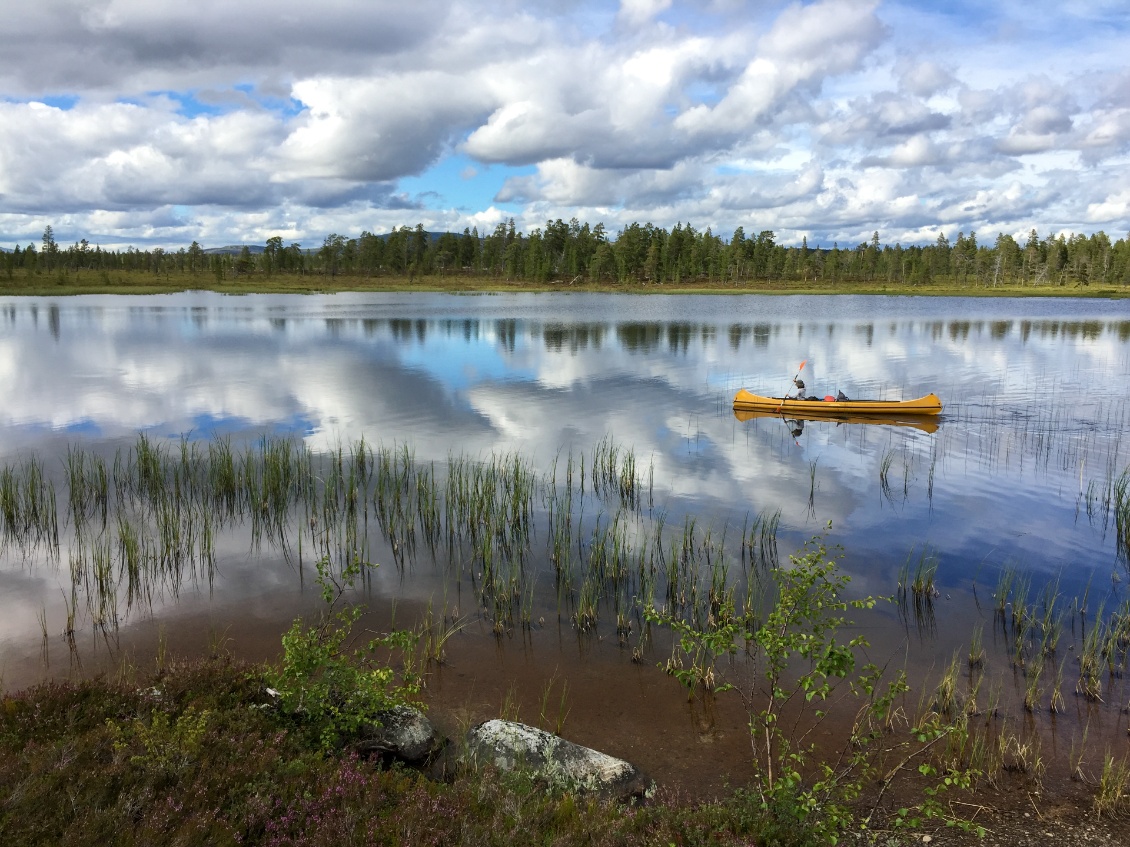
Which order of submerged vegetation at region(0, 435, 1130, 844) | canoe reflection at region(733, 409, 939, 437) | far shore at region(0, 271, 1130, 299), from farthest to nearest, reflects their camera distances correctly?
1. far shore at region(0, 271, 1130, 299)
2. canoe reflection at region(733, 409, 939, 437)
3. submerged vegetation at region(0, 435, 1130, 844)

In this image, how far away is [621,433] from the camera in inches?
1014

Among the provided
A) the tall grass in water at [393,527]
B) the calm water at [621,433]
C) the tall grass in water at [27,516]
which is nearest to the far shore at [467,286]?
the calm water at [621,433]

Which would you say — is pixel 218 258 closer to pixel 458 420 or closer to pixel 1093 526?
pixel 458 420

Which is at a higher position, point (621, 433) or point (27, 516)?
point (621, 433)

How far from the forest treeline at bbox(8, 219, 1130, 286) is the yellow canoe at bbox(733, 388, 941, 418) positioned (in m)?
137

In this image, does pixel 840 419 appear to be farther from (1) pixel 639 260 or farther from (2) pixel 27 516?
(1) pixel 639 260

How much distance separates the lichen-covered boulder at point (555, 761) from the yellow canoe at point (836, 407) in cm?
2402

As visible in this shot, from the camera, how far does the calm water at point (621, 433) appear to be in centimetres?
1172

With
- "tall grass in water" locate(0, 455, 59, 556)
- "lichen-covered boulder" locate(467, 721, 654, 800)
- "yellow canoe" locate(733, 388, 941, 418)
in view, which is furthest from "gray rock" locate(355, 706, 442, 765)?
"yellow canoe" locate(733, 388, 941, 418)

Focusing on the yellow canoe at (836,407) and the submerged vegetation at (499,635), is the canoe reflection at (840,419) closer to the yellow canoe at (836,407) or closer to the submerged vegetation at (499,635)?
the yellow canoe at (836,407)

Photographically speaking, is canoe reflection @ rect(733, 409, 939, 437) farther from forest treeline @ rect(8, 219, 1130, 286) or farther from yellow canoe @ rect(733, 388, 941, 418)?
forest treeline @ rect(8, 219, 1130, 286)

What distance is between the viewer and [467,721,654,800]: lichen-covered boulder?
7.29m

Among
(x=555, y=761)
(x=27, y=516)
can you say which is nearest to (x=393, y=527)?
(x=27, y=516)

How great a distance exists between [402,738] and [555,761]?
162cm
